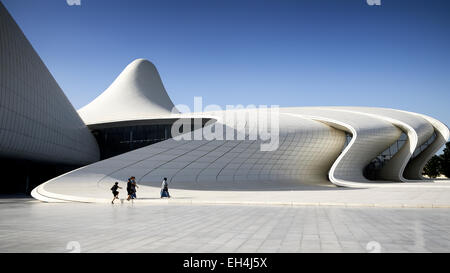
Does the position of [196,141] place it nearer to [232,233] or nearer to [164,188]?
[164,188]

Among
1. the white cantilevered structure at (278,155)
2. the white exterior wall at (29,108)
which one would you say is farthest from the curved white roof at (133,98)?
the white exterior wall at (29,108)

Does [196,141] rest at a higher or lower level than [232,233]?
higher

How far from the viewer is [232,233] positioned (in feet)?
19.5

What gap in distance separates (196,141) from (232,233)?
15063 millimetres

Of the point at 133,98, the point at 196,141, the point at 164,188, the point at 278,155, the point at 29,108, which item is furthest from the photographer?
the point at 133,98

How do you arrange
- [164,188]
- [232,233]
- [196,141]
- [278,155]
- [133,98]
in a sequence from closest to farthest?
[232,233] < [164,188] < [196,141] < [278,155] < [133,98]

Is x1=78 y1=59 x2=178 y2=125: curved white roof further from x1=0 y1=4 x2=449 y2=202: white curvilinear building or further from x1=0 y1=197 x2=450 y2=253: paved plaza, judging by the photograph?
x1=0 y1=197 x2=450 y2=253: paved plaza

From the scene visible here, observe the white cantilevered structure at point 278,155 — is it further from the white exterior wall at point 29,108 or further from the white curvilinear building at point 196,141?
the white exterior wall at point 29,108

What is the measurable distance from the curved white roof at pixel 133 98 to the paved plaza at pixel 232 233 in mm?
23038

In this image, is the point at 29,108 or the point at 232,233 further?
the point at 29,108

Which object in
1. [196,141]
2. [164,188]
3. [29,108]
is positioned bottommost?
[164,188]

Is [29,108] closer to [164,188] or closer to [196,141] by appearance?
[196,141]

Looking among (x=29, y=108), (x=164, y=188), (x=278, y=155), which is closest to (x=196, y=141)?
(x=278, y=155)

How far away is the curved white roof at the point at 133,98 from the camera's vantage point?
31797 millimetres
